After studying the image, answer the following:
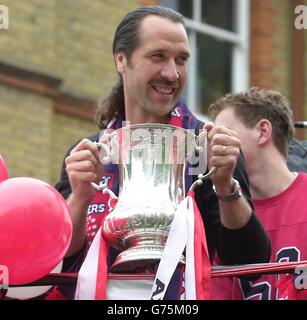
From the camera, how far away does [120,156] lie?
15.8 feet

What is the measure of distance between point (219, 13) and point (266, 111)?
5.90 meters

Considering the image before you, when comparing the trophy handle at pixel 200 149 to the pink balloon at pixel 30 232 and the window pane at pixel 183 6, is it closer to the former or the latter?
the pink balloon at pixel 30 232

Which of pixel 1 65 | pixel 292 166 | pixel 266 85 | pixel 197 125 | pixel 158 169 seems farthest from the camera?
pixel 266 85

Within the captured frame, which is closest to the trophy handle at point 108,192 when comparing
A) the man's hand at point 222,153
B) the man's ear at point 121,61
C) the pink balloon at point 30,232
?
the pink balloon at point 30,232

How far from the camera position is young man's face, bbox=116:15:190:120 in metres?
5.05

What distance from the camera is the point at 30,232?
4.61 m

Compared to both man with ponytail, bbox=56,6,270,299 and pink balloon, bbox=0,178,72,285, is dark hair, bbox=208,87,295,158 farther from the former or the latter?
pink balloon, bbox=0,178,72,285

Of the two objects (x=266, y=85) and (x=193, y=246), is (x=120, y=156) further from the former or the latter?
(x=266, y=85)

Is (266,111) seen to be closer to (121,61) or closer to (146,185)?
(121,61)

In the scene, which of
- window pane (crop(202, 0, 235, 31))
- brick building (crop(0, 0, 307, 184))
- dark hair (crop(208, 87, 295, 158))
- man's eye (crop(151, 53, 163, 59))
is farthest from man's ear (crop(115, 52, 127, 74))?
window pane (crop(202, 0, 235, 31))

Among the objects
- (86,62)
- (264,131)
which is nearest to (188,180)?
(264,131)

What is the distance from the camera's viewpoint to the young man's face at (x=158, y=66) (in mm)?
5055
